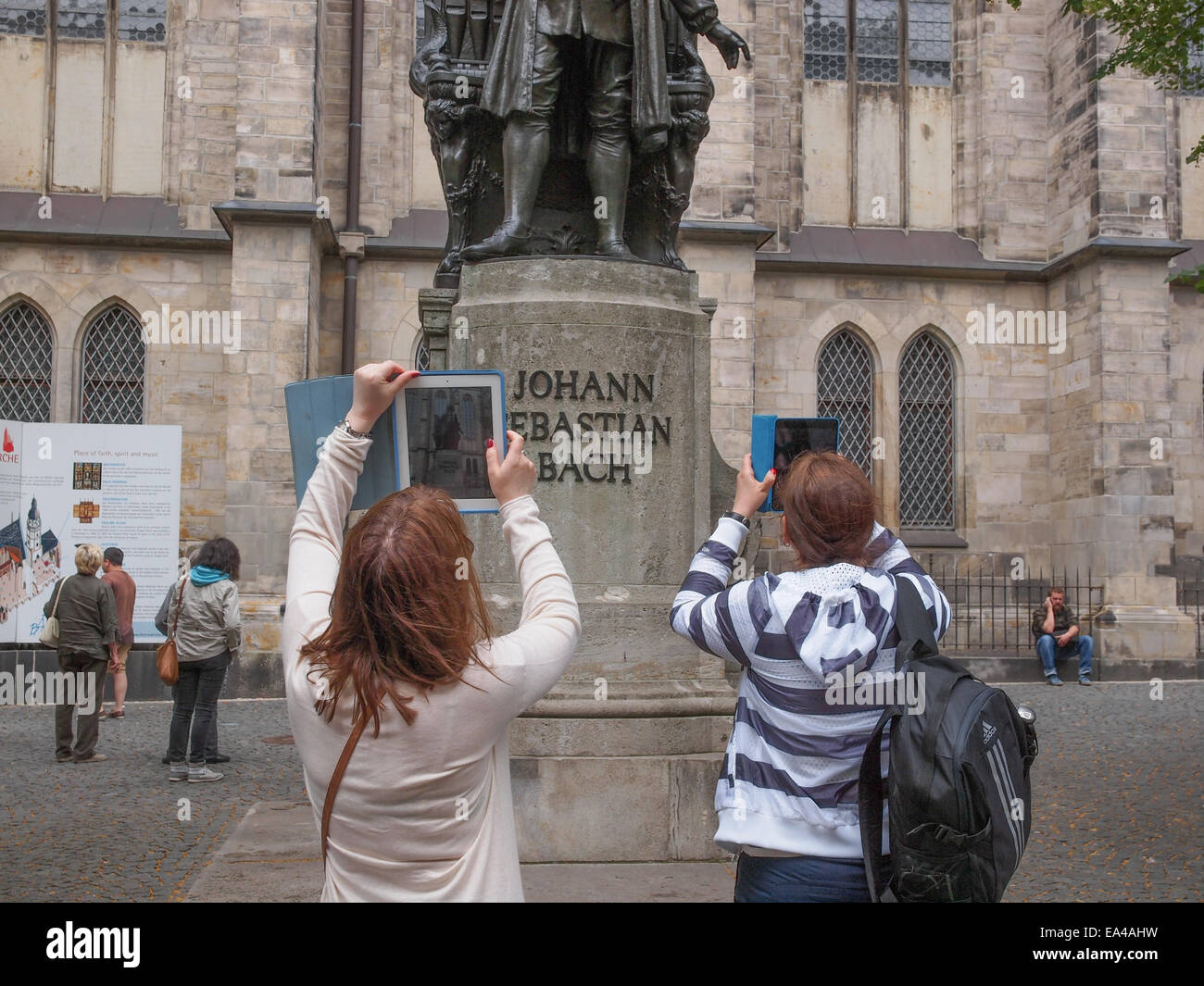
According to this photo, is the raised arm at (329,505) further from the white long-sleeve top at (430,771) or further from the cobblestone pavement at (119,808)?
the cobblestone pavement at (119,808)

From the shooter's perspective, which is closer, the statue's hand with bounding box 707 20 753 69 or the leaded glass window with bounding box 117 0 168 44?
the statue's hand with bounding box 707 20 753 69

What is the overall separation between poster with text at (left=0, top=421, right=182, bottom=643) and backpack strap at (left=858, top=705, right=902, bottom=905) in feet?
40.1

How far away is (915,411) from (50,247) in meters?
13.0

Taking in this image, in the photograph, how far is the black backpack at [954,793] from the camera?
229 centimetres

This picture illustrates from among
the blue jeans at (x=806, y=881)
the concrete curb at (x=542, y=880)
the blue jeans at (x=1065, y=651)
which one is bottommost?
the blue jeans at (x=1065, y=651)

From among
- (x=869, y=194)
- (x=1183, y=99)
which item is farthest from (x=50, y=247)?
(x=1183, y=99)

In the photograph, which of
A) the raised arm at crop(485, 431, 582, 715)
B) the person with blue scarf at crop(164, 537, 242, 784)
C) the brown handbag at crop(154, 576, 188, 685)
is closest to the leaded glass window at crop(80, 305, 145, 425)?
the person with blue scarf at crop(164, 537, 242, 784)

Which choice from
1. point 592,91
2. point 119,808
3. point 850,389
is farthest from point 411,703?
point 850,389

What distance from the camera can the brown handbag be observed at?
8898mm

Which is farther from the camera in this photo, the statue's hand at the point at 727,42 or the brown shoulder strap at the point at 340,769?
the statue's hand at the point at 727,42

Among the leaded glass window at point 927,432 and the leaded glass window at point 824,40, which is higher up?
the leaded glass window at point 824,40

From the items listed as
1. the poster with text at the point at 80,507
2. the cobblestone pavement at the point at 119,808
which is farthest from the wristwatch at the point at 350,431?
the poster with text at the point at 80,507

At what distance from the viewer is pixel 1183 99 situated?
19859 millimetres

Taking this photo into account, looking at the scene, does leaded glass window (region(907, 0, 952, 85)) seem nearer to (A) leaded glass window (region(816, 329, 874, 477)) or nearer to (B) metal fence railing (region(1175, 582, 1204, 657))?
(A) leaded glass window (region(816, 329, 874, 477))
